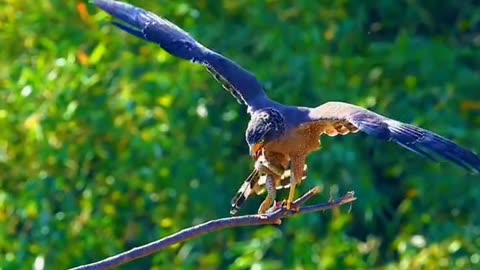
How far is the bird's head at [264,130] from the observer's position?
11.3ft

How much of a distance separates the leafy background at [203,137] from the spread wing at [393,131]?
185cm

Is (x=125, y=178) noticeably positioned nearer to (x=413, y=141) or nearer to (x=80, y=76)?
(x=80, y=76)

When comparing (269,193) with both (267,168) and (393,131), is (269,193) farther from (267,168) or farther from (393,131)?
(393,131)

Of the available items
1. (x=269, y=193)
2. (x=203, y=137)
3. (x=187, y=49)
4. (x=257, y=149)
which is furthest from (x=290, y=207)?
(x=203, y=137)

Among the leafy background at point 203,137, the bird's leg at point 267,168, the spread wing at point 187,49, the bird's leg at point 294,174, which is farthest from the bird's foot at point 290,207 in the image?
the leafy background at point 203,137

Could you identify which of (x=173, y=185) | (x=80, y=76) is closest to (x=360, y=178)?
(x=173, y=185)

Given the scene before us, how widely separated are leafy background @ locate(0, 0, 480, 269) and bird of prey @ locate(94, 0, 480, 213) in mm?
1423

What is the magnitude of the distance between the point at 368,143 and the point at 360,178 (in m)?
0.22

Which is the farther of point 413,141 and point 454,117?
point 454,117

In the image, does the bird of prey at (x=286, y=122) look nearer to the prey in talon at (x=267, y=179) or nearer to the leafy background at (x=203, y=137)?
the prey in talon at (x=267, y=179)

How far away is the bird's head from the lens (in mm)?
3449

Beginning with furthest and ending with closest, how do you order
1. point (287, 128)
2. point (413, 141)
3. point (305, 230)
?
point (305, 230) < point (287, 128) < point (413, 141)

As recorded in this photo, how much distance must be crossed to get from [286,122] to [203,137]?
212 cm

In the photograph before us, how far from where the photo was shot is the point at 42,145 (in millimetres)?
5578
